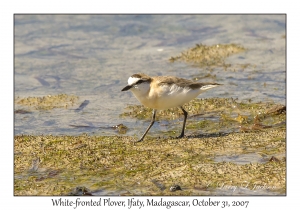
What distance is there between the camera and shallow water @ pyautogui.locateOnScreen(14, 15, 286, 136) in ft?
38.2

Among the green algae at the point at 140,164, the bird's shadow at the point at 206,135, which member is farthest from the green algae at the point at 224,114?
the green algae at the point at 140,164

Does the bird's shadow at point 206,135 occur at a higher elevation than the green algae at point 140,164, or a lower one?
higher

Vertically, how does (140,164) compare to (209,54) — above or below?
below

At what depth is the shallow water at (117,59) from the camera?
38.2 ft

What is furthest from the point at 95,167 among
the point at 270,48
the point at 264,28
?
the point at 264,28

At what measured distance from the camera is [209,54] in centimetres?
1502

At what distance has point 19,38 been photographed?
54.8ft

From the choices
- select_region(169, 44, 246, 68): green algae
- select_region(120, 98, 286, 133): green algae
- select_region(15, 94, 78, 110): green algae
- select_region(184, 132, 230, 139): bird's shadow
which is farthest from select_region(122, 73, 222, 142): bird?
select_region(169, 44, 246, 68): green algae

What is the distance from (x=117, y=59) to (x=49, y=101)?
10.9ft

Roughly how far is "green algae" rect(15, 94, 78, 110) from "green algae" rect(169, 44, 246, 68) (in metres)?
3.56

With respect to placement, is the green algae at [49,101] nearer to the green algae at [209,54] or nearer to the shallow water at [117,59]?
the shallow water at [117,59]

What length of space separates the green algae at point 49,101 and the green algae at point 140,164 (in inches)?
90.5

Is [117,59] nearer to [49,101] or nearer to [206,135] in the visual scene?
[49,101]

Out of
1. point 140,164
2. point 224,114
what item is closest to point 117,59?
point 224,114
